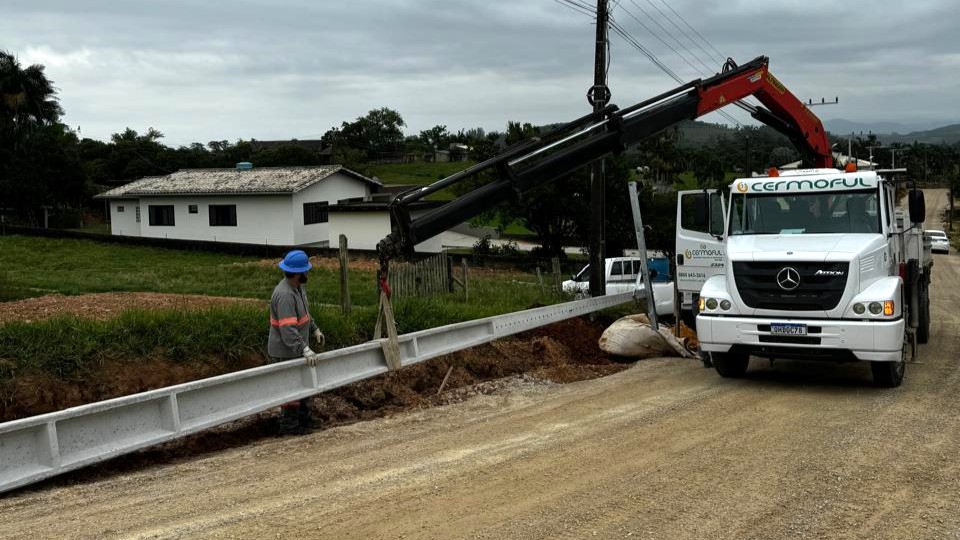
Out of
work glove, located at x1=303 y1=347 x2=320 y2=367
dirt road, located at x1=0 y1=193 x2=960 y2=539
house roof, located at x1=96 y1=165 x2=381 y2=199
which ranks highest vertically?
house roof, located at x1=96 y1=165 x2=381 y2=199

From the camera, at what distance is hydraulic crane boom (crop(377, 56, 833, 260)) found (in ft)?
34.7

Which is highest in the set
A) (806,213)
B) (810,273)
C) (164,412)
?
(806,213)

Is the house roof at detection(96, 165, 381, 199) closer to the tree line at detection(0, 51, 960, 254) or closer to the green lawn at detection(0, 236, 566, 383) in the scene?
the tree line at detection(0, 51, 960, 254)

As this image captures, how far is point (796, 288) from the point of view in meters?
10.6

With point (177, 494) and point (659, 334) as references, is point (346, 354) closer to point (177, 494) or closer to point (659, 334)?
point (177, 494)

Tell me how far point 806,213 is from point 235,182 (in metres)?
36.4

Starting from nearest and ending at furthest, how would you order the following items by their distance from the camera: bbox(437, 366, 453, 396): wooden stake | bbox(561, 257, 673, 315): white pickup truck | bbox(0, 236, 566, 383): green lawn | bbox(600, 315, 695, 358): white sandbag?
bbox(0, 236, 566, 383): green lawn
bbox(437, 366, 453, 396): wooden stake
bbox(600, 315, 695, 358): white sandbag
bbox(561, 257, 673, 315): white pickup truck

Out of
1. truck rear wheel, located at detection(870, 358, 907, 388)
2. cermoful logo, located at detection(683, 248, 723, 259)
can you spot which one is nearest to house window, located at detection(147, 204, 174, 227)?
cermoful logo, located at detection(683, 248, 723, 259)

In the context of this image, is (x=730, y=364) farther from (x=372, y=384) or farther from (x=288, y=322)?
(x=288, y=322)

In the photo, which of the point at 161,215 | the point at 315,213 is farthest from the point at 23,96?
the point at 315,213

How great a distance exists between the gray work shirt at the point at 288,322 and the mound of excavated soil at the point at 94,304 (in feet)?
14.6

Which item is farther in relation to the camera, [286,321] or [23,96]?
[23,96]

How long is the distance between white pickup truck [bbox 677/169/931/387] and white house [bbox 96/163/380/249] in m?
29.8

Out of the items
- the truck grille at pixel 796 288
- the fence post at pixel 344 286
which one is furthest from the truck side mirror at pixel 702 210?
the fence post at pixel 344 286
